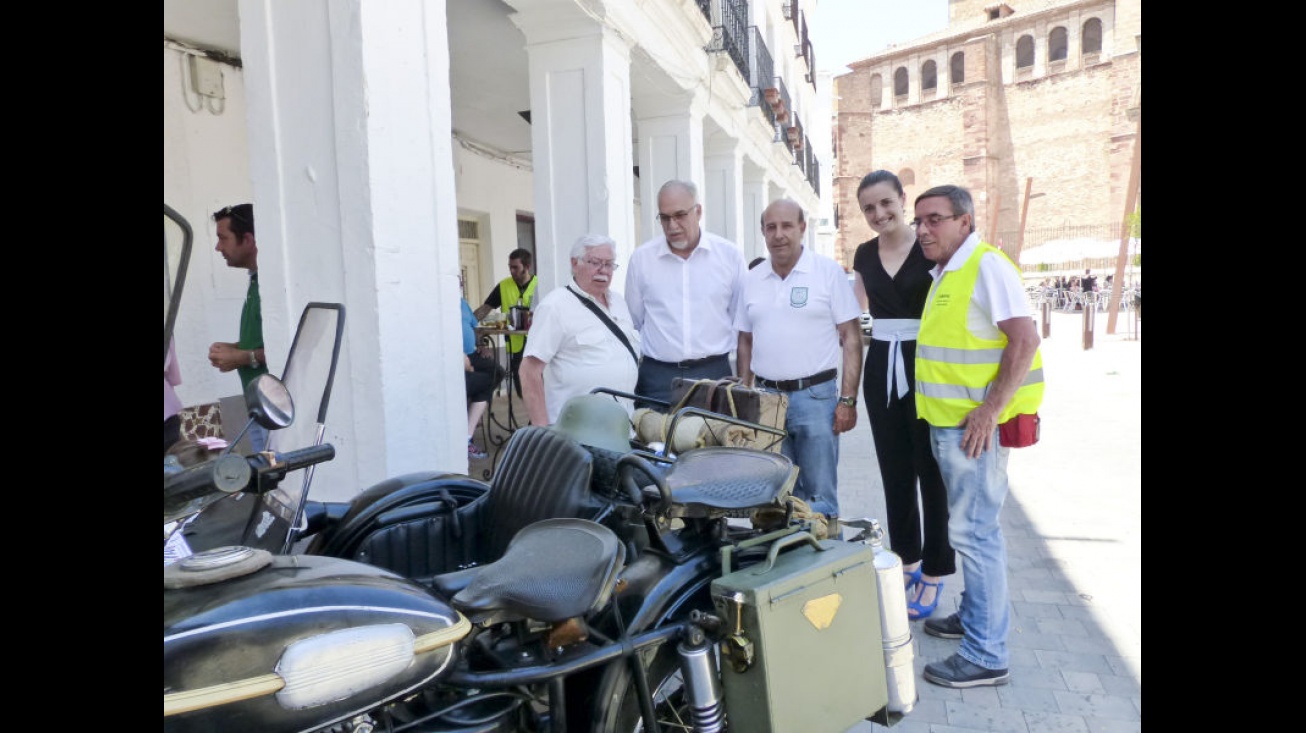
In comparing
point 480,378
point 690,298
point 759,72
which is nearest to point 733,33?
point 759,72

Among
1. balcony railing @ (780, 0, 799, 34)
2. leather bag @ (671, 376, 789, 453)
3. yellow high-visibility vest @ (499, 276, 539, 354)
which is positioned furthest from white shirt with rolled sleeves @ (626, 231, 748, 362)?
balcony railing @ (780, 0, 799, 34)

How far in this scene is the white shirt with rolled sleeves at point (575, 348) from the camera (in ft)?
11.7

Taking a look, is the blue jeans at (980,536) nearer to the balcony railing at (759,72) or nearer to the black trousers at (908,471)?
the black trousers at (908,471)

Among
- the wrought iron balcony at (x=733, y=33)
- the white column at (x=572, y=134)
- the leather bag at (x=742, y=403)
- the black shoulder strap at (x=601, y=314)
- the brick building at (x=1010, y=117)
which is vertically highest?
the brick building at (x=1010, y=117)

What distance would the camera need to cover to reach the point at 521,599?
1570 mm

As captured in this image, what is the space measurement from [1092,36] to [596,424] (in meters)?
50.0

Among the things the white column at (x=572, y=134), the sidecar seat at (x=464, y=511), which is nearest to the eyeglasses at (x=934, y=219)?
the sidecar seat at (x=464, y=511)

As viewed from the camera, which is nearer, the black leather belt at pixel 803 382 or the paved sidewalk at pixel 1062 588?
the paved sidewalk at pixel 1062 588

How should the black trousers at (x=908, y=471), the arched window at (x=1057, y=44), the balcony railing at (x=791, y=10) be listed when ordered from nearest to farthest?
the black trousers at (x=908, y=471), the balcony railing at (x=791, y=10), the arched window at (x=1057, y=44)

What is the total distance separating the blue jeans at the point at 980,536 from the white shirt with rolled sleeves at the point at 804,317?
78cm

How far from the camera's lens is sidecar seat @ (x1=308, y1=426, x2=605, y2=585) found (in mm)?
2250

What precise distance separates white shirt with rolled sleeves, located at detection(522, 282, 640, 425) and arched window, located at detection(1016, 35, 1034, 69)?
159ft

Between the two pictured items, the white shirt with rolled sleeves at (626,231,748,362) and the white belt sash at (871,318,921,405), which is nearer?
the white belt sash at (871,318,921,405)

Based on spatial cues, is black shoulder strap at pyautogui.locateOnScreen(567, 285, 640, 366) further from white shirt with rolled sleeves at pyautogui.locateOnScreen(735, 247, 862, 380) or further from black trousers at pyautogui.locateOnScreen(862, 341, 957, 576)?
black trousers at pyautogui.locateOnScreen(862, 341, 957, 576)
